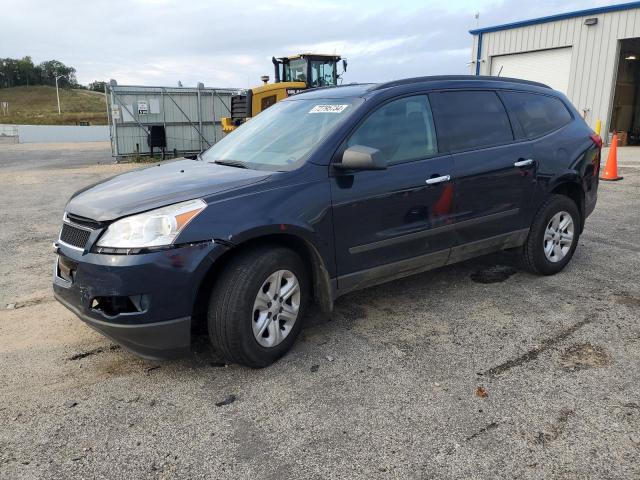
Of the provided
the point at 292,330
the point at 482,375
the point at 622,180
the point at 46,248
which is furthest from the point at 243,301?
the point at 622,180

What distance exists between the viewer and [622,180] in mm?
11461

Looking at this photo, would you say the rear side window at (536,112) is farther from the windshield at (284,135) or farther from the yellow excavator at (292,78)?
the yellow excavator at (292,78)

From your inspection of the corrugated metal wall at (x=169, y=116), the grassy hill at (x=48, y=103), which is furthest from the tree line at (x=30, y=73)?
the corrugated metal wall at (x=169, y=116)

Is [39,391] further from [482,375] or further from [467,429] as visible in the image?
[482,375]

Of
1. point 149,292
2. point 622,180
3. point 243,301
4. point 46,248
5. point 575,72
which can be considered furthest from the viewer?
point 575,72

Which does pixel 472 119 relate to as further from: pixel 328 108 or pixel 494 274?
pixel 494 274

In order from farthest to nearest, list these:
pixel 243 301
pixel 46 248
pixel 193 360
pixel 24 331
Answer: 1. pixel 46 248
2. pixel 24 331
3. pixel 193 360
4. pixel 243 301

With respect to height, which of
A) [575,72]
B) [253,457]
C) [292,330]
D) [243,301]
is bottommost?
[253,457]

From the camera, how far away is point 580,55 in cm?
1841

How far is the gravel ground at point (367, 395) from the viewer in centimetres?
250

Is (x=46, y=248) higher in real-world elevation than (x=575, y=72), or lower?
lower

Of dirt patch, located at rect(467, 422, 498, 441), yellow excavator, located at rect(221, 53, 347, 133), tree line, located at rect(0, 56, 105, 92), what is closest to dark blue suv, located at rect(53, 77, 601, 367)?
dirt patch, located at rect(467, 422, 498, 441)

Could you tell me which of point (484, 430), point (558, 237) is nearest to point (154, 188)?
point (484, 430)

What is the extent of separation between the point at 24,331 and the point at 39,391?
1032mm
